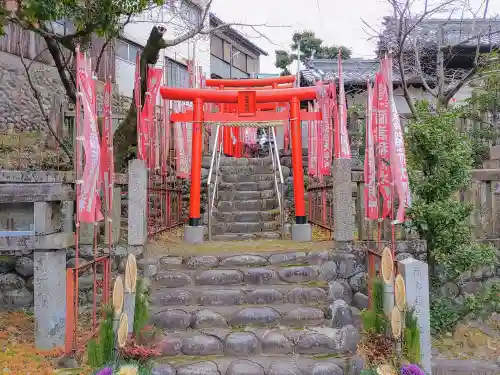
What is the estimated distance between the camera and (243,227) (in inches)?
402

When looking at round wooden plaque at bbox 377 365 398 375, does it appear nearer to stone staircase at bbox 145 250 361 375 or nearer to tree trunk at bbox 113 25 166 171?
stone staircase at bbox 145 250 361 375

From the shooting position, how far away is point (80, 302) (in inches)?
263

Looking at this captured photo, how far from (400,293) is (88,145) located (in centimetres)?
375

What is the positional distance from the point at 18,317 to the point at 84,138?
3284mm

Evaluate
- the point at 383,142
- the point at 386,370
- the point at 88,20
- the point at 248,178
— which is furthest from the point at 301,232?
the point at 88,20

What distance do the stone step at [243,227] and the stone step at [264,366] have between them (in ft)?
16.5

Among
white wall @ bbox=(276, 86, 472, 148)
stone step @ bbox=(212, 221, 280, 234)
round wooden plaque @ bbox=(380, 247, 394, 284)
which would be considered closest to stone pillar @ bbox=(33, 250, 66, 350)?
round wooden plaque @ bbox=(380, 247, 394, 284)

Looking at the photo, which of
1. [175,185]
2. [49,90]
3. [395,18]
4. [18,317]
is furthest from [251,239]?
[49,90]

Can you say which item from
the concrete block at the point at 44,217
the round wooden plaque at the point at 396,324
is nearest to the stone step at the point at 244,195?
the concrete block at the point at 44,217

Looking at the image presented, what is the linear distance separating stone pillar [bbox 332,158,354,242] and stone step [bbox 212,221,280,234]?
3482 mm

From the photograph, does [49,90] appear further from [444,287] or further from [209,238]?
[444,287]

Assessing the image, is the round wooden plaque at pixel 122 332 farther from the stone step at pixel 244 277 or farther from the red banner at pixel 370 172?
the red banner at pixel 370 172

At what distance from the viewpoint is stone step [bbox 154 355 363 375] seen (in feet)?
15.9

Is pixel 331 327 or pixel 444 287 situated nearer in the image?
pixel 331 327
